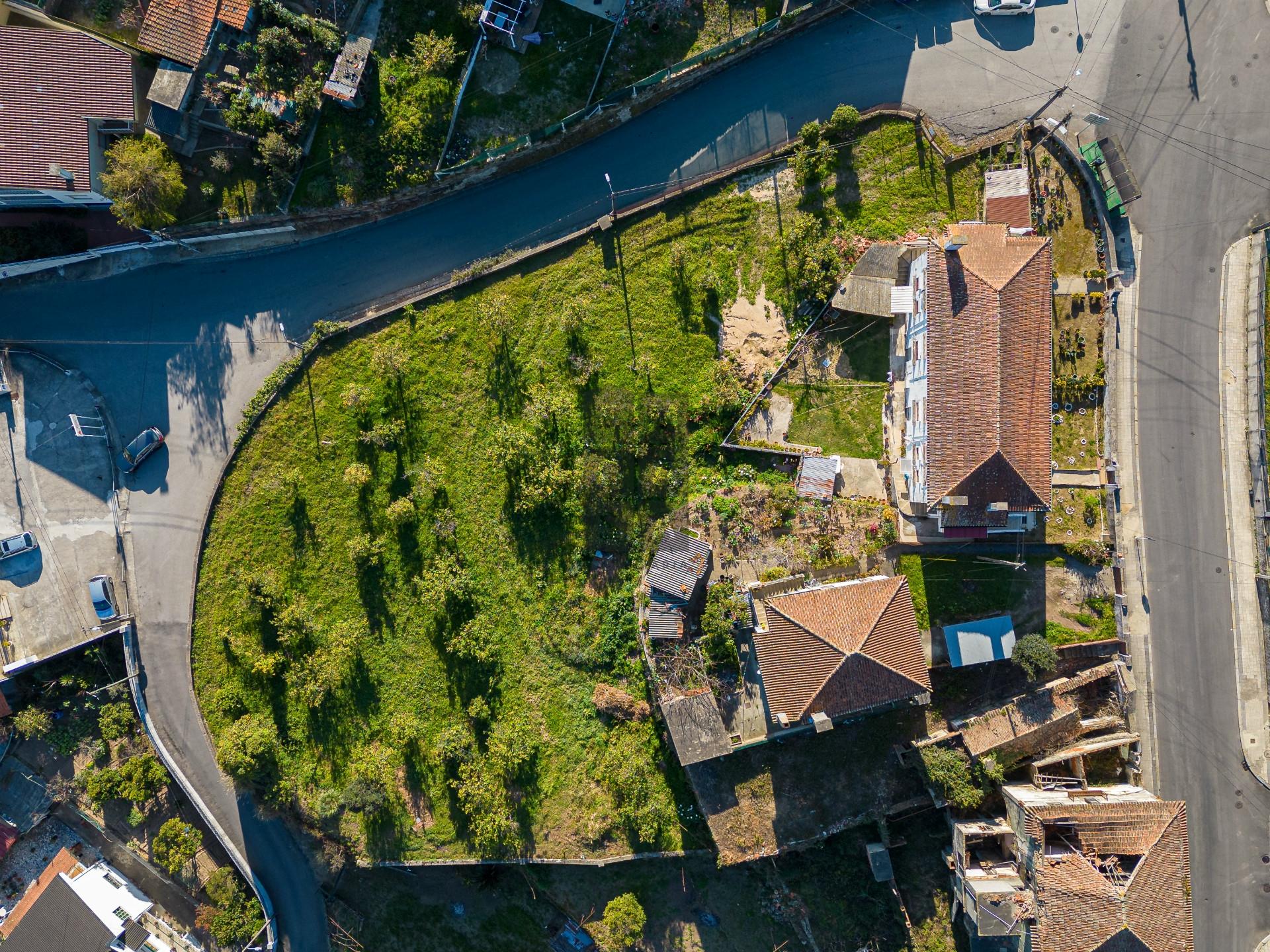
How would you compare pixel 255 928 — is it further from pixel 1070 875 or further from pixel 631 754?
pixel 1070 875

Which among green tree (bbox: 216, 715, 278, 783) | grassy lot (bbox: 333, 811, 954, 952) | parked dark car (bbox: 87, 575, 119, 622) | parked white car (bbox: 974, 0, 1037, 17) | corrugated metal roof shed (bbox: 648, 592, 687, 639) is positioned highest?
parked white car (bbox: 974, 0, 1037, 17)

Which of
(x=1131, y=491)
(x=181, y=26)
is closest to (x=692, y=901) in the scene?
(x=1131, y=491)

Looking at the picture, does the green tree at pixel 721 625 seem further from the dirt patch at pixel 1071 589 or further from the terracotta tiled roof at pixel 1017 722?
the dirt patch at pixel 1071 589

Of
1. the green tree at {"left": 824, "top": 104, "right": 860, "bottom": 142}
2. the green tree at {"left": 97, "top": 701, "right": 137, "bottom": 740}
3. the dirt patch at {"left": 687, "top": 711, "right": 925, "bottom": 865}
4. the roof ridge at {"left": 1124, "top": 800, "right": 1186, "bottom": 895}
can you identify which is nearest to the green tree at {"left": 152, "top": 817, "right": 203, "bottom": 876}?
the green tree at {"left": 97, "top": 701, "right": 137, "bottom": 740}

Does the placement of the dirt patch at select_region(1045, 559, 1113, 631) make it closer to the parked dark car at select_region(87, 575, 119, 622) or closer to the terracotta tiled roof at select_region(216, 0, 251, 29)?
the terracotta tiled roof at select_region(216, 0, 251, 29)

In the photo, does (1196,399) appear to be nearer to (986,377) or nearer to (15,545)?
(986,377)

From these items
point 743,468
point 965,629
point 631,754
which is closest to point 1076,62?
point 743,468
